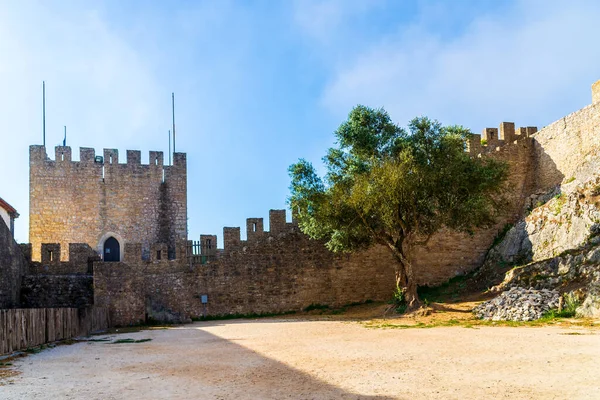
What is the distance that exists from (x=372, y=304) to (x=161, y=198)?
1417 centimetres

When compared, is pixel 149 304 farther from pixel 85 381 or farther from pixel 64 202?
pixel 85 381

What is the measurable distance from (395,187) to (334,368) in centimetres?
1206

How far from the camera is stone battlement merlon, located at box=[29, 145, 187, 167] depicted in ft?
106

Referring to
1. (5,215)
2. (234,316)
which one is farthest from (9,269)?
(5,215)

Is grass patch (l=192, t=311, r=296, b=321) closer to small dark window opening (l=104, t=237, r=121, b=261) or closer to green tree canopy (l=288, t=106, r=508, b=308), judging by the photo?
green tree canopy (l=288, t=106, r=508, b=308)

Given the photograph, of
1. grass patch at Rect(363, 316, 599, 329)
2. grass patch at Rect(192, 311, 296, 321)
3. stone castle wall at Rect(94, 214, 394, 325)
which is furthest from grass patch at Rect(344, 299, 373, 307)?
grass patch at Rect(363, 316, 599, 329)

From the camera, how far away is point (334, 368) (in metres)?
8.91

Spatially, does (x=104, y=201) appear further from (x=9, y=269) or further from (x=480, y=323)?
(x=480, y=323)

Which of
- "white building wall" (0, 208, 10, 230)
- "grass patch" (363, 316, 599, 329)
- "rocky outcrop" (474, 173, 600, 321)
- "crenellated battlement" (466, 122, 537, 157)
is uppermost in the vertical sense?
"crenellated battlement" (466, 122, 537, 157)

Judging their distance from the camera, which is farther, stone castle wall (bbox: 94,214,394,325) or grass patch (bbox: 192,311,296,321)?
grass patch (bbox: 192,311,296,321)

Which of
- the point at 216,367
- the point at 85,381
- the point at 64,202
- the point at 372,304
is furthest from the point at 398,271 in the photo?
the point at 64,202

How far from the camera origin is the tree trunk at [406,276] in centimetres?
2167

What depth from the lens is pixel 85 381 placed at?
853cm

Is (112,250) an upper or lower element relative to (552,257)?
upper
